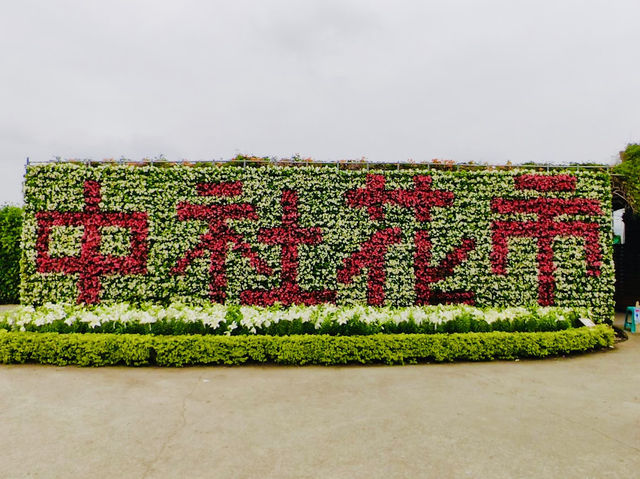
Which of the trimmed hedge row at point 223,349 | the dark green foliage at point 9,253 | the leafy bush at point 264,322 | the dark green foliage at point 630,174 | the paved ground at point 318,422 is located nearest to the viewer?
the paved ground at point 318,422

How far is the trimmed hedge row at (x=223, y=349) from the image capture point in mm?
6543

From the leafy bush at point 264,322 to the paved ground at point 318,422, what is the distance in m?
0.80

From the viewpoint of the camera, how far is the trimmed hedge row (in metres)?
6.54

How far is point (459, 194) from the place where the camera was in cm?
948

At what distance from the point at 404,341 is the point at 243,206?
4.76 m

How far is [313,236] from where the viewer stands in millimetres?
9281

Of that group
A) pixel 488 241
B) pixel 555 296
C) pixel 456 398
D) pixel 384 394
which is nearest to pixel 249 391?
pixel 384 394

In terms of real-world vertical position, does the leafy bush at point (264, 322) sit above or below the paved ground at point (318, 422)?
above

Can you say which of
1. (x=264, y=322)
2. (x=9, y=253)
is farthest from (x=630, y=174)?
(x=9, y=253)

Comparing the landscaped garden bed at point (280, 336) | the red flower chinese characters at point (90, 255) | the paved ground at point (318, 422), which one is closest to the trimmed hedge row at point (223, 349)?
the landscaped garden bed at point (280, 336)

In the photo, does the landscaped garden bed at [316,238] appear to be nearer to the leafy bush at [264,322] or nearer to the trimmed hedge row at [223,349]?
the leafy bush at [264,322]

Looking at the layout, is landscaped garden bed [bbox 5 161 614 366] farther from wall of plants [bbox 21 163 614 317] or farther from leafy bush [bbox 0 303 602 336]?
leafy bush [bbox 0 303 602 336]

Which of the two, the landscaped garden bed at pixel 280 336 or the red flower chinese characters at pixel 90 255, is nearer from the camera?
the landscaped garden bed at pixel 280 336

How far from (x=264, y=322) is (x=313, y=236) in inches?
111
